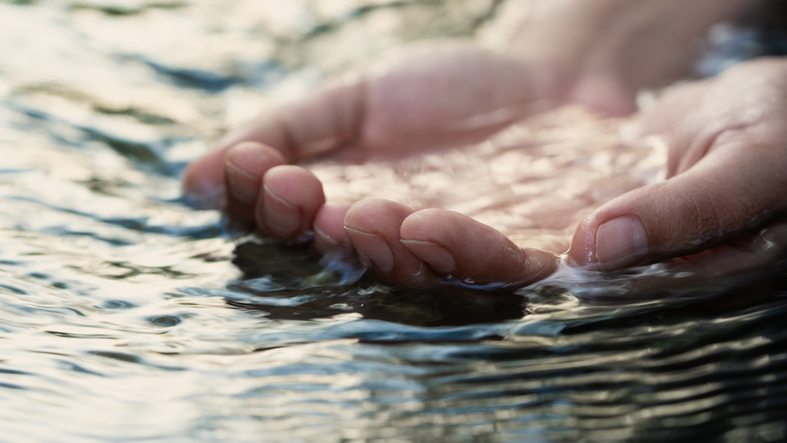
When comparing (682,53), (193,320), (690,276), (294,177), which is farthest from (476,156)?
(682,53)

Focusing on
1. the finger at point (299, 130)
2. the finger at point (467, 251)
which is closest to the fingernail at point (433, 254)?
the finger at point (467, 251)

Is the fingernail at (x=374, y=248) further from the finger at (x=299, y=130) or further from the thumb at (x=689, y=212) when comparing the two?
the finger at (x=299, y=130)

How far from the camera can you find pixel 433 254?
1.01m

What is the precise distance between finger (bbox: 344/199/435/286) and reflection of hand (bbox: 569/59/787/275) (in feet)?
0.89

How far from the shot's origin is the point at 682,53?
266 centimetres

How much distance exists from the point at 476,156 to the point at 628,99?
0.94 metres

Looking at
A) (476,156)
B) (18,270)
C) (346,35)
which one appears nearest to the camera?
(18,270)

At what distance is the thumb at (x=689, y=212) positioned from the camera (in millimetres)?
1037

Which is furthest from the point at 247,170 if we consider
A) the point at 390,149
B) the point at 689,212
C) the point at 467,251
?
the point at 689,212

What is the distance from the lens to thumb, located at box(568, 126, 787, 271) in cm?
104

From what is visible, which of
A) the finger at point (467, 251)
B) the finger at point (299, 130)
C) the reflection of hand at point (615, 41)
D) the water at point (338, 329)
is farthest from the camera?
the reflection of hand at point (615, 41)

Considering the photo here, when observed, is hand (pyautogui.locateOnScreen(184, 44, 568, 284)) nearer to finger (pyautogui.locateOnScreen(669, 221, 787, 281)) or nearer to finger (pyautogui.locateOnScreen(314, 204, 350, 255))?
finger (pyautogui.locateOnScreen(314, 204, 350, 255))

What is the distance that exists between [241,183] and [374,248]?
42 centimetres

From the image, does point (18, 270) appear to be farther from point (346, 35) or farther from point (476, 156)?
point (346, 35)
